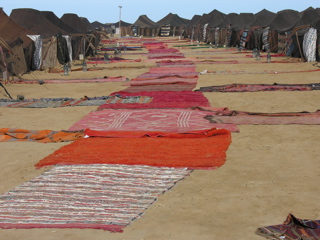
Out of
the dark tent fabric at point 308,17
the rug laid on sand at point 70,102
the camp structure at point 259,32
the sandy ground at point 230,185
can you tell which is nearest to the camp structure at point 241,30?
the camp structure at point 259,32

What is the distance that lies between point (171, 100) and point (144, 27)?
251 feet

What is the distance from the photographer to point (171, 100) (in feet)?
48.3

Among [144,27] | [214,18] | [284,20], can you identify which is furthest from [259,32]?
[144,27]

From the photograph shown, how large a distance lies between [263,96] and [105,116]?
5.30 m

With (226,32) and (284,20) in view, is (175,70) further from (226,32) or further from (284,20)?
(226,32)

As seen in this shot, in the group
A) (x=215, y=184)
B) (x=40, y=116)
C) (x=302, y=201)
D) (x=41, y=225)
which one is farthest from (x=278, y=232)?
(x=40, y=116)

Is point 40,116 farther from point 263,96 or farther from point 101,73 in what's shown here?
point 101,73

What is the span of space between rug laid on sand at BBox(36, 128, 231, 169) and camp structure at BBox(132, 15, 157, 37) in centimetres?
8071

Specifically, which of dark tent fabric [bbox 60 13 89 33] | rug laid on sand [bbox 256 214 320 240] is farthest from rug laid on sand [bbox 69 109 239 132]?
dark tent fabric [bbox 60 13 89 33]

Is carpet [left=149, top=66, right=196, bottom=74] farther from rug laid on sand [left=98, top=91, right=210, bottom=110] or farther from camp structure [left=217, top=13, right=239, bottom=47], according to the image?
camp structure [left=217, top=13, right=239, bottom=47]

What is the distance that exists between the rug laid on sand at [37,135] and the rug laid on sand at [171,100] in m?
3.11

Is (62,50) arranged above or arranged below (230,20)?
below

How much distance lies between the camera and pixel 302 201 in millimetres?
6391

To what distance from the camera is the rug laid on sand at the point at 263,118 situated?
11.4 metres
